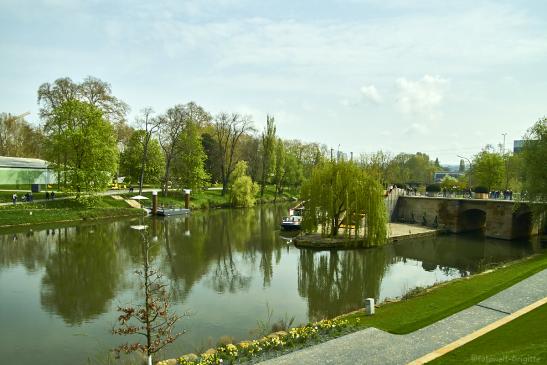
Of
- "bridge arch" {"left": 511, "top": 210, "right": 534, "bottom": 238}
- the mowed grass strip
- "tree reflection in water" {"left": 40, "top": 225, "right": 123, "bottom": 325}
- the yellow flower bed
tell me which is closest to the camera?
the yellow flower bed

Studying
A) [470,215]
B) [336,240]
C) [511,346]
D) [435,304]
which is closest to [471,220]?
[470,215]

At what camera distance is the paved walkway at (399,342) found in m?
10.2

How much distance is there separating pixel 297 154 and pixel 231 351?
79.9 metres

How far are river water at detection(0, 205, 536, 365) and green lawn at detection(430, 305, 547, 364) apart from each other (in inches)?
272

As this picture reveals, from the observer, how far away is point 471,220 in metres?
43.7

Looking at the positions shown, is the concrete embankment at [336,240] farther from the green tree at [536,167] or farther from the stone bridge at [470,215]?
the green tree at [536,167]

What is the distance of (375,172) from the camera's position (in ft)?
105

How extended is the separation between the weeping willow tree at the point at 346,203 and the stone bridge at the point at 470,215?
12876mm

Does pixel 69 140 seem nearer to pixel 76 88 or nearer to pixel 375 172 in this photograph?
pixel 76 88

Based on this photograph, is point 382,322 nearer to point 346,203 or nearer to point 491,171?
point 346,203

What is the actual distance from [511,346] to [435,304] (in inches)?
222

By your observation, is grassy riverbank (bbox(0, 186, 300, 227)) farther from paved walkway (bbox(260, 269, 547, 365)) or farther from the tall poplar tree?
paved walkway (bbox(260, 269, 547, 365))

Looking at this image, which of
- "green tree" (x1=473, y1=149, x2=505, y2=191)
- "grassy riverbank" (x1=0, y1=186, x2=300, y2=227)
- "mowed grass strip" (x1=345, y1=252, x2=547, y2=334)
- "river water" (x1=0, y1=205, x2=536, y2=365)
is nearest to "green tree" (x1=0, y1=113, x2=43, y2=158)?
"grassy riverbank" (x1=0, y1=186, x2=300, y2=227)

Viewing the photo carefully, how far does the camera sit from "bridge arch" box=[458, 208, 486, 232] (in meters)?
42.3
